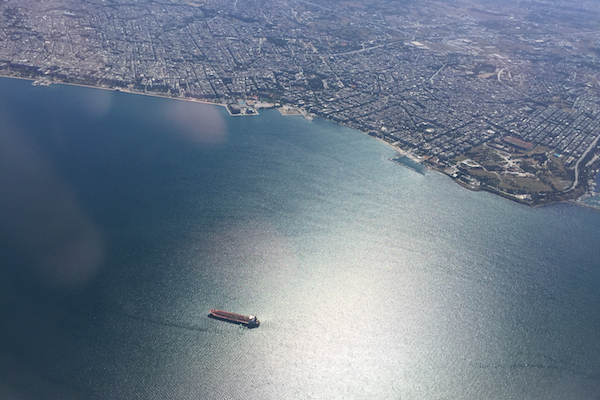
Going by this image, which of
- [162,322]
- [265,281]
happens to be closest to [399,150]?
[265,281]

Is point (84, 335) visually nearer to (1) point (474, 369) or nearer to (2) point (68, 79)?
(1) point (474, 369)

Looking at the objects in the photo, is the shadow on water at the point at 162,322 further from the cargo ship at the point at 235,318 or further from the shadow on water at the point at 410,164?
the shadow on water at the point at 410,164

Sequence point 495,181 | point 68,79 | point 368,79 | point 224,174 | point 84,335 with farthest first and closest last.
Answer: point 368,79 < point 68,79 < point 495,181 < point 224,174 < point 84,335

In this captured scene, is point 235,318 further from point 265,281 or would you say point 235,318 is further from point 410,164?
point 410,164

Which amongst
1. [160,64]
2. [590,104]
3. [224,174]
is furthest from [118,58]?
[590,104]

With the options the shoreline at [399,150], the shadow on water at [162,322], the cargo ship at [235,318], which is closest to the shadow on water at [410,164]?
the shoreline at [399,150]

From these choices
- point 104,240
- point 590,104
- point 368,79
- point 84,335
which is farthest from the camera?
point 368,79

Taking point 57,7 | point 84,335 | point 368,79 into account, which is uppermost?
point 57,7
